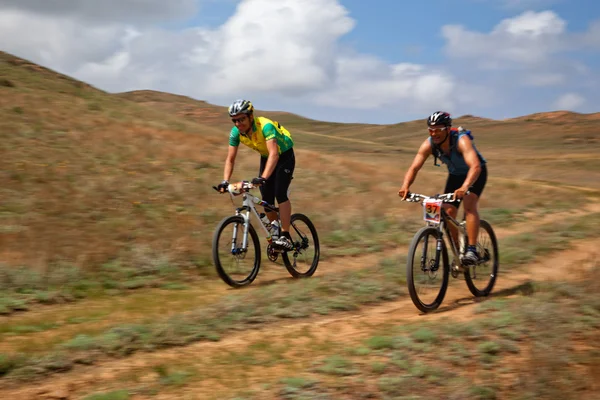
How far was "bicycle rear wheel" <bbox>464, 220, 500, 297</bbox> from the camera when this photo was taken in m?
8.04

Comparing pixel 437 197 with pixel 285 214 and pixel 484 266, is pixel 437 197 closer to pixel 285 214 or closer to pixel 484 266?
pixel 484 266

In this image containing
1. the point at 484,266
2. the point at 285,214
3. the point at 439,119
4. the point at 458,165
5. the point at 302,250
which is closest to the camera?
the point at 439,119

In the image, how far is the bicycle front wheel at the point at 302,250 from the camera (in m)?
9.29

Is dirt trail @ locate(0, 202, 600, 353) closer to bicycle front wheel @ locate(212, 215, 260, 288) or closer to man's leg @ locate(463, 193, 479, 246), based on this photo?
bicycle front wheel @ locate(212, 215, 260, 288)

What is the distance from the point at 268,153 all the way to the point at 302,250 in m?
1.62

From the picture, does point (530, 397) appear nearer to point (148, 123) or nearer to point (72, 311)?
point (72, 311)

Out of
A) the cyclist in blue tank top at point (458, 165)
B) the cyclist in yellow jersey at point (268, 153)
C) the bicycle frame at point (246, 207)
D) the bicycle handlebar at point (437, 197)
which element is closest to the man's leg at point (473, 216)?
the cyclist in blue tank top at point (458, 165)

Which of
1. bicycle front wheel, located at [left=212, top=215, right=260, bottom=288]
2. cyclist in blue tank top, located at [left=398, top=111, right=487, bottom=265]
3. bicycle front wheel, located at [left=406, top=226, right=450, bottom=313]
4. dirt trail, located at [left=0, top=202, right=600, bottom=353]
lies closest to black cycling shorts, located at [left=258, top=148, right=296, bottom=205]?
bicycle front wheel, located at [left=212, top=215, right=260, bottom=288]

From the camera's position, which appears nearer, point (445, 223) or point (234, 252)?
point (445, 223)

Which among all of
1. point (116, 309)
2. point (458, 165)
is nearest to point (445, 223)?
point (458, 165)

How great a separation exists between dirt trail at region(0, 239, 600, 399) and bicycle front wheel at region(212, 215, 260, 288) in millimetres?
1841

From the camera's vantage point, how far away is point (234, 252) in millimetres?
8305

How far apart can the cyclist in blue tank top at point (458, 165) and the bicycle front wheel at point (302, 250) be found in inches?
88.2

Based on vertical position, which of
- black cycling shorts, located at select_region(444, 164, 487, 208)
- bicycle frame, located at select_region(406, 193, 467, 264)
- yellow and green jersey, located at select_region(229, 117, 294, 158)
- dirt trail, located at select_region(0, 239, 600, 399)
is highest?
yellow and green jersey, located at select_region(229, 117, 294, 158)
